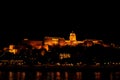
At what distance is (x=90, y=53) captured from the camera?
6569cm

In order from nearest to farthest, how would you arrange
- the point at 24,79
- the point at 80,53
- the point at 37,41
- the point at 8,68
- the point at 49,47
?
the point at 24,79 < the point at 8,68 < the point at 80,53 < the point at 49,47 < the point at 37,41

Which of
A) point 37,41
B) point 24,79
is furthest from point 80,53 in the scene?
point 24,79

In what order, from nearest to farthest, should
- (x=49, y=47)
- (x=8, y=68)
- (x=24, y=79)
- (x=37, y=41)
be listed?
(x=24, y=79)
(x=8, y=68)
(x=49, y=47)
(x=37, y=41)

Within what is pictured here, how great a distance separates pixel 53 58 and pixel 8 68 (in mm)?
5458

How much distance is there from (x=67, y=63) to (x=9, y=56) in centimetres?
794

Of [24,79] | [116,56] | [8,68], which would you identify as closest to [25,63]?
[8,68]

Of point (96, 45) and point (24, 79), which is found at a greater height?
point (96, 45)

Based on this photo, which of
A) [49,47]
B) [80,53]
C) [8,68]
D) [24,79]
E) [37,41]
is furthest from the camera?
[37,41]

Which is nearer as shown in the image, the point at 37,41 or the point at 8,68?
the point at 8,68

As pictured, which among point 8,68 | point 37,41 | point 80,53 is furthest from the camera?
point 37,41

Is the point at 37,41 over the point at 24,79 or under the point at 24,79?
over

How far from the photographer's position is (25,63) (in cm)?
6231

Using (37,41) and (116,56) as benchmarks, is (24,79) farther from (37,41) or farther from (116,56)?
(37,41)

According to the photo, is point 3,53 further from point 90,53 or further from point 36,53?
point 90,53
